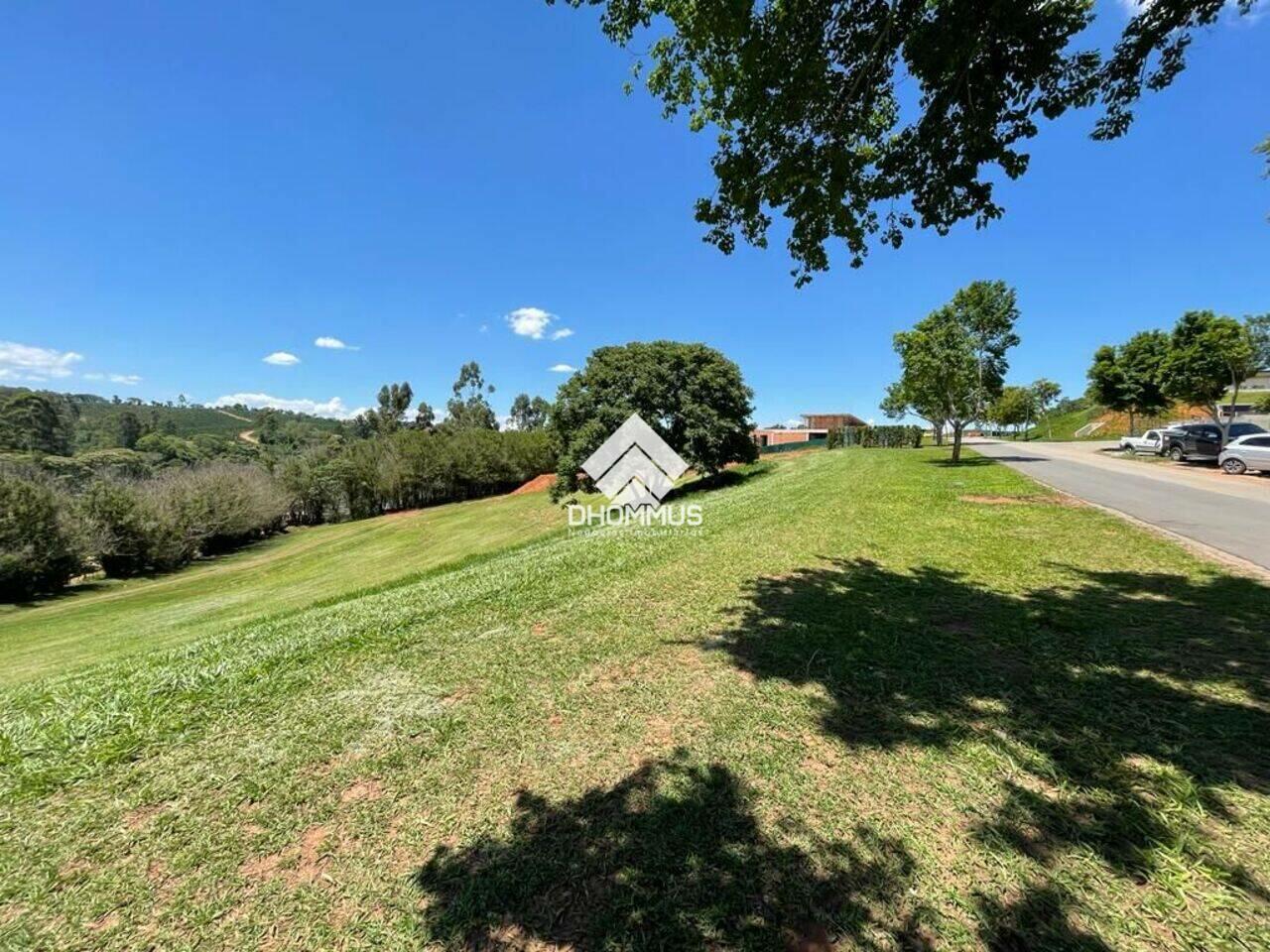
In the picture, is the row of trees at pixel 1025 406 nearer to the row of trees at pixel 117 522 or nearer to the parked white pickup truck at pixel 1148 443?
the parked white pickup truck at pixel 1148 443

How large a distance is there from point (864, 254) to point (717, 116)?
6.65 feet

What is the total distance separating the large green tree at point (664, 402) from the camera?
61.9 ft

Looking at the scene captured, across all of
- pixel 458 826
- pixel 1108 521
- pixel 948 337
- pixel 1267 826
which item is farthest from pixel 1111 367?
pixel 458 826

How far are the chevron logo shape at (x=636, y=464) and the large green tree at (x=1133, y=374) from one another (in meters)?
27.6

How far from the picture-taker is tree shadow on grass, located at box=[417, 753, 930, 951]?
1.65m

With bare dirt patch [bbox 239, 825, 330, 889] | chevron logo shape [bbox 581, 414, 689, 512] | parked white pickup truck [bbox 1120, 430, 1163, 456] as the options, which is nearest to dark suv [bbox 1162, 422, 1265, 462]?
parked white pickup truck [bbox 1120, 430, 1163, 456]

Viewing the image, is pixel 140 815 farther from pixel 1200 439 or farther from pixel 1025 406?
pixel 1025 406

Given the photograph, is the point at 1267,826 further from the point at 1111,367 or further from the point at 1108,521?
the point at 1111,367

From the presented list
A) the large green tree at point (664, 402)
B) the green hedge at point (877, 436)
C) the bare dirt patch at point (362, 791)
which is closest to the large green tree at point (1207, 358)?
the green hedge at point (877, 436)

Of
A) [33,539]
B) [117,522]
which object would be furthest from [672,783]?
[117,522]

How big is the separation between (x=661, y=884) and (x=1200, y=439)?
95.5 feet

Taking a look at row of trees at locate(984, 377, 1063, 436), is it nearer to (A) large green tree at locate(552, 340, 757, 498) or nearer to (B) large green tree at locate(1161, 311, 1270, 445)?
(B) large green tree at locate(1161, 311, 1270, 445)

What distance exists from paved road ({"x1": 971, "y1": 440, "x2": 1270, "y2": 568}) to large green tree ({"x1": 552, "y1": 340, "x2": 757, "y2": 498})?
10.2 m

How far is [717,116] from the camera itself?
4.79m
